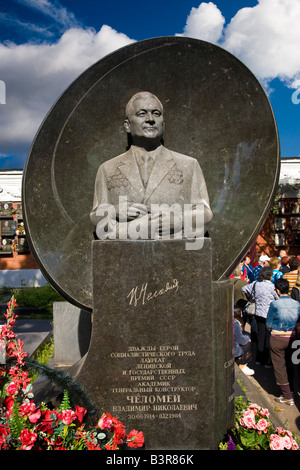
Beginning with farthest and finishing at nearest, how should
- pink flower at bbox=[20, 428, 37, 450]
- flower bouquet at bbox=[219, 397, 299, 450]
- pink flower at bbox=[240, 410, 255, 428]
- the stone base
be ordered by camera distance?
the stone base → pink flower at bbox=[240, 410, 255, 428] → flower bouquet at bbox=[219, 397, 299, 450] → pink flower at bbox=[20, 428, 37, 450]

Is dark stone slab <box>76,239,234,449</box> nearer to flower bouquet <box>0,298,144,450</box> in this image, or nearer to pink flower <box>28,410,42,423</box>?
flower bouquet <box>0,298,144,450</box>

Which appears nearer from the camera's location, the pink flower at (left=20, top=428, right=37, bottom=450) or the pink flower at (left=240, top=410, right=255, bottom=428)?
the pink flower at (left=20, top=428, right=37, bottom=450)

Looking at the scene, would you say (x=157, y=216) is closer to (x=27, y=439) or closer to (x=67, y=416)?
(x=67, y=416)

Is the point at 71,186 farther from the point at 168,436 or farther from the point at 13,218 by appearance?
the point at 13,218

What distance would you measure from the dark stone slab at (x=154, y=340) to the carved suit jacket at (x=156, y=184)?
1.96 ft

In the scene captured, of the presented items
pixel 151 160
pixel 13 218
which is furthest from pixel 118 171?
pixel 13 218

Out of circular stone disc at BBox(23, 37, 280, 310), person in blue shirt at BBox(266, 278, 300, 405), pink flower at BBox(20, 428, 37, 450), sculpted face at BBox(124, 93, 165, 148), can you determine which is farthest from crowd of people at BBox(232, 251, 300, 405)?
pink flower at BBox(20, 428, 37, 450)

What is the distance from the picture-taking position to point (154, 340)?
126 inches

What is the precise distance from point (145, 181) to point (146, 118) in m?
0.58

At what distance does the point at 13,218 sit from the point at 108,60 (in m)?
12.1

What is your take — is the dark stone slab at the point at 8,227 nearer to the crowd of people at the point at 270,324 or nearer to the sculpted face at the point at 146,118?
the crowd of people at the point at 270,324

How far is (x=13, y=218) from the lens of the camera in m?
15.4

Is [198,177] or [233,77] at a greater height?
[233,77]

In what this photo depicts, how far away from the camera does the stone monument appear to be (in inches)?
126
